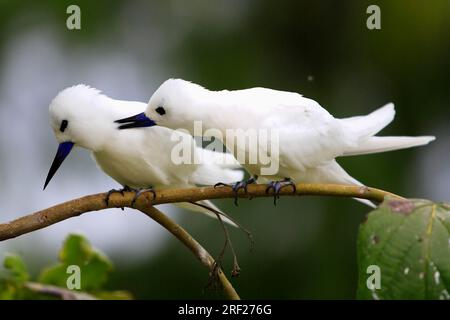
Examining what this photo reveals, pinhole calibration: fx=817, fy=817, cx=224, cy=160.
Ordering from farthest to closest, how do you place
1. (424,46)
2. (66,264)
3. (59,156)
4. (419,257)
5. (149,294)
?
(424,46)
(149,294)
(59,156)
(66,264)
(419,257)

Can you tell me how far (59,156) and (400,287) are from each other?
163 centimetres

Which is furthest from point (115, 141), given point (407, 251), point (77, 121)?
point (407, 251)

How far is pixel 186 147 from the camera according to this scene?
10.3 ft

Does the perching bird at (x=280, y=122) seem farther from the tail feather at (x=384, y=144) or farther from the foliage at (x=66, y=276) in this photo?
the foliage at (x=66, y=276)

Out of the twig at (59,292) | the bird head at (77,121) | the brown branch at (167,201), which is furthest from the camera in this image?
the bird head at (77,121)

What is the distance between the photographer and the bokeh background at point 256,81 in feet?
14.4

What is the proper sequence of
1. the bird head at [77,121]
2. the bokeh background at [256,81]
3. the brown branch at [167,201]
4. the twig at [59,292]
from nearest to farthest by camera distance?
the brown branch at [167,201], the twig at [59,292], the bird head at [77,121], the bokeh background at [256,81]

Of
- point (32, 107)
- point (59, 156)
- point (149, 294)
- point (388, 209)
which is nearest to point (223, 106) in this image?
point (59, 156)

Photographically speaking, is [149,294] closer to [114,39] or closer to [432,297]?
→ [114,39]

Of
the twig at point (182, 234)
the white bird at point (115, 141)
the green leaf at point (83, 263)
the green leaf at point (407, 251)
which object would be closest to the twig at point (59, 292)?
the green leaf at point (83, 263)

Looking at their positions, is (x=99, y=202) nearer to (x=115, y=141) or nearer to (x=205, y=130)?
(x=205, y=130)

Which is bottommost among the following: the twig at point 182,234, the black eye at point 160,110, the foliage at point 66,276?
the foliage at point 66,276

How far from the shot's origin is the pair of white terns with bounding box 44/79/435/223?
2.67m

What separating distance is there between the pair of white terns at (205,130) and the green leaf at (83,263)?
262 millimetres
